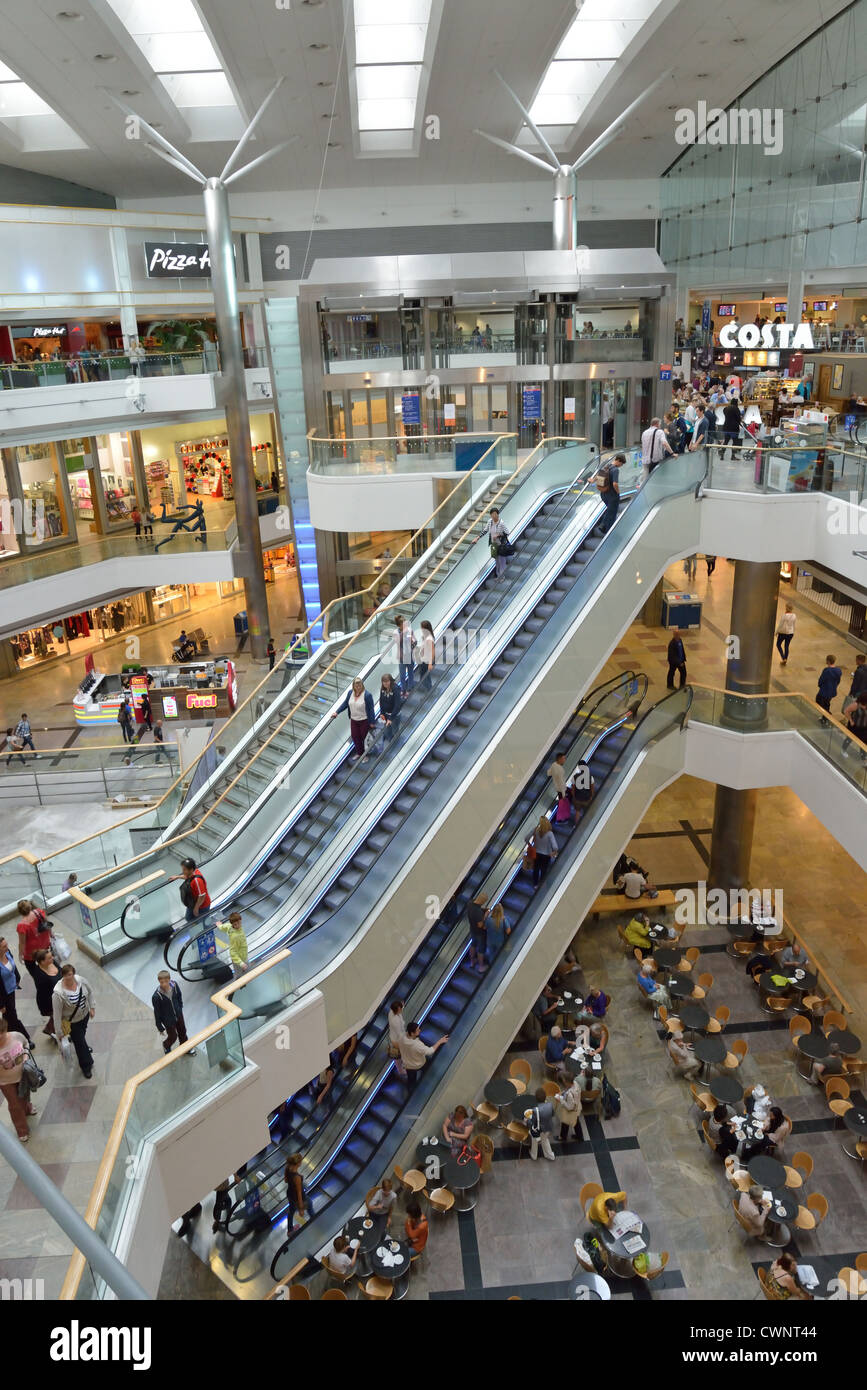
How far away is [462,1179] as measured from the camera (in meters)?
11.4

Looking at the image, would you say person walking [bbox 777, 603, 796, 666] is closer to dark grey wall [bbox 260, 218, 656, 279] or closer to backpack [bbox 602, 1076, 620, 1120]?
backpack [bbox 602, 1076, 620, 1120]

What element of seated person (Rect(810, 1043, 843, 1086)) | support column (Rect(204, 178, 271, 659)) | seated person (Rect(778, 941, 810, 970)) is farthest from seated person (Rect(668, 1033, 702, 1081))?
support column (Rect(204, 178, 271, 659))

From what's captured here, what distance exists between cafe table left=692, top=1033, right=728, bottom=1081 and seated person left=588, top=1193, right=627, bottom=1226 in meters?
2.54

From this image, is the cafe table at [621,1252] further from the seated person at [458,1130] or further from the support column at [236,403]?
the support column at [236,403]

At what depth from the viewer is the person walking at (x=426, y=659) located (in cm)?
1316

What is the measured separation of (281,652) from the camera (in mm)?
25953

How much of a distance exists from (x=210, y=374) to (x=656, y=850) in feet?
52.9

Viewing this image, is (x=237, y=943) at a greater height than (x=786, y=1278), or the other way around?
(x=237, y=943)

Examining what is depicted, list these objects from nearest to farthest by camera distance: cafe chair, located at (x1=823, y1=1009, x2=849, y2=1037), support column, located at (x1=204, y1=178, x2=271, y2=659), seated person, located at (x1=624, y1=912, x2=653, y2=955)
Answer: cafe chair, located at (x1=823, y1=1009, x2=849, y2=1037) → seated person, located at (x1=624, y1=912, x2=653, y2=955) → support column, located at (x1=204, y1=178, x2=271, y2=659)

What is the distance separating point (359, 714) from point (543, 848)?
3115 mm

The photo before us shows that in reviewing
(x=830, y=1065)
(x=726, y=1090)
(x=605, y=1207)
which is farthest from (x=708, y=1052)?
A: (x=605, y=1207)

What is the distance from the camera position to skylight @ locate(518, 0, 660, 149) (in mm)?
18016

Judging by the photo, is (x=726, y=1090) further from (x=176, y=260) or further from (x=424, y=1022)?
(x=176, y=260)

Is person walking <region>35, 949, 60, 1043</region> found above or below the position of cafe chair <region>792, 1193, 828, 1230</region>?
above
